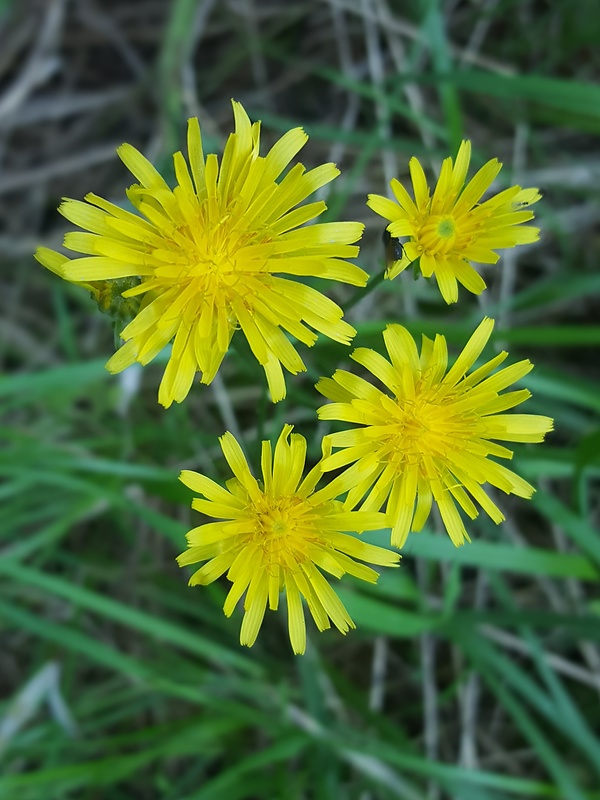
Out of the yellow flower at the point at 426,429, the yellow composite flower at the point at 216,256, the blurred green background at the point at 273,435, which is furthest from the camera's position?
the blurred green background at the point at 273,435

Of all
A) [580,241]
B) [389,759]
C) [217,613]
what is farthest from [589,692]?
[580,241]

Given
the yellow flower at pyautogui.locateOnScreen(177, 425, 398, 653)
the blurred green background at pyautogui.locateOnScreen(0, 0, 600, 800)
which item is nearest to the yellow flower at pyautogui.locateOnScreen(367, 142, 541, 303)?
the yellow flower at pyautogui.locateOnScreen(177, 425, 398, 653)

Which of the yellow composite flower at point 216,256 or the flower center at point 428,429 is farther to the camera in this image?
the flower center at point 428,429

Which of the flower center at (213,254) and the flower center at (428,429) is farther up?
the flower center at (213,254)

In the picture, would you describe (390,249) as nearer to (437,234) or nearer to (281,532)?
(437,234)

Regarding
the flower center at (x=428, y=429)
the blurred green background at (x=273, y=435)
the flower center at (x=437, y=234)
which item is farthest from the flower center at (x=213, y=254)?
the blurred green background at (x=273, y=435)

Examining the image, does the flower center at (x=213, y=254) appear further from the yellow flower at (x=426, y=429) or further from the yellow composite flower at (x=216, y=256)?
the yellow flower at (x=426, y=429)

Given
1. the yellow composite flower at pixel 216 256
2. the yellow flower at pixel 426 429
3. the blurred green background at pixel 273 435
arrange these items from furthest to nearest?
the blurred green background at pixel 273 435, the yellow flower at pixel 426 429, the yellow composite flower at pixel 216 256
